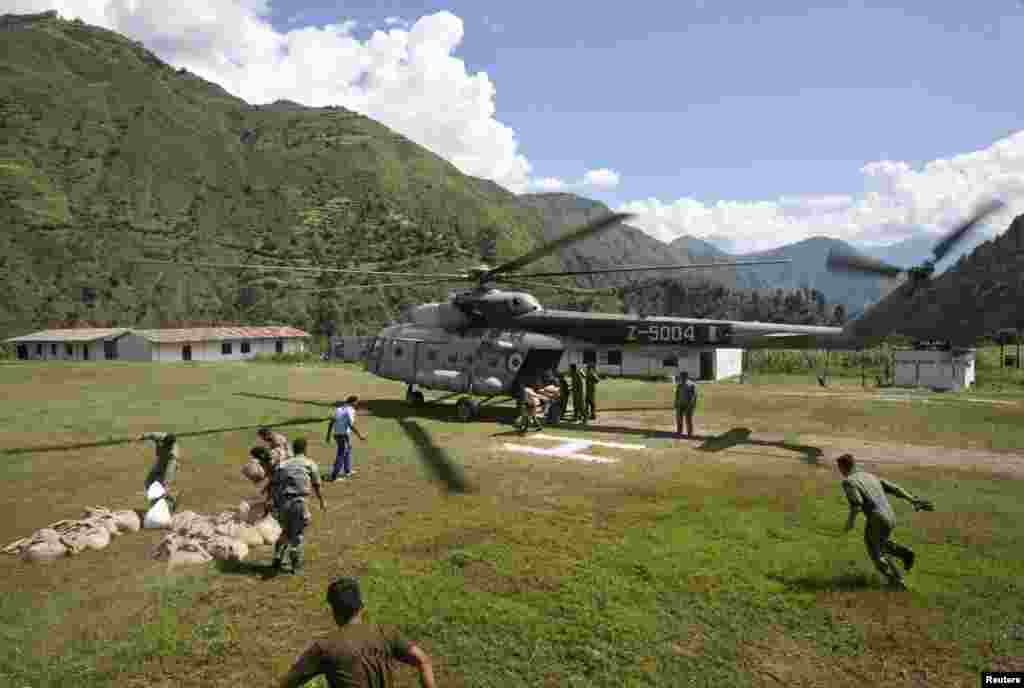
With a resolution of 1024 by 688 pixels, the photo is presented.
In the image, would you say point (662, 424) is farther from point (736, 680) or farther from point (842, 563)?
point (736, 680)

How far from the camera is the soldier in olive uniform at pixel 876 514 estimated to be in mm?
7727

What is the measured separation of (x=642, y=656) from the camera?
6.50m

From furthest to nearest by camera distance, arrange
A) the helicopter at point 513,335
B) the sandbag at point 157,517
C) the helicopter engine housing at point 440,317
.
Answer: the helicopter engine housing at point 440,317 → the helicopter at point 513,335 → the sandbag at point 157,517

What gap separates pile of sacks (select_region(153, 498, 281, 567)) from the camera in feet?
29.4

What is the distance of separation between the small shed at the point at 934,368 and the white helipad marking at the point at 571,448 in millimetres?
22949

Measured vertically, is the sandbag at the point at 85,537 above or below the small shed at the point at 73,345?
below

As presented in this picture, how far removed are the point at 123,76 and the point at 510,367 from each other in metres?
170

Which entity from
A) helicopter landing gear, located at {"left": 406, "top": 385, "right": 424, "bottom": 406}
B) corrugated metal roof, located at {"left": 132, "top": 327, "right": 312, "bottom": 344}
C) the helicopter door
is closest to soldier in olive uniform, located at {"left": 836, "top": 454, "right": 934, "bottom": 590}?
the helicopter door

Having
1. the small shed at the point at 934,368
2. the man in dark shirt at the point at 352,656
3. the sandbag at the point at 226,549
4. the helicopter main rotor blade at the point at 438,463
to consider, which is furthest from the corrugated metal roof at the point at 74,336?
the man in dark shirt at the point at 352,656

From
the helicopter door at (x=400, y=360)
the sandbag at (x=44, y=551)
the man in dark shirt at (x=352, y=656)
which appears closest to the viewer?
the man in dark shirt at (x=352, y=656)

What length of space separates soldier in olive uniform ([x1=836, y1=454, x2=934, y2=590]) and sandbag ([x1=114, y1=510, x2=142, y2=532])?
11.0 metres

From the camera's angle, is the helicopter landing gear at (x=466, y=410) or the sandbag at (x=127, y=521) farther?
the helicopter landing gear at (x=466, y=410)

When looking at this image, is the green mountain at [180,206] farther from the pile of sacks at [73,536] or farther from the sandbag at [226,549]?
the sandbag at [226,549]

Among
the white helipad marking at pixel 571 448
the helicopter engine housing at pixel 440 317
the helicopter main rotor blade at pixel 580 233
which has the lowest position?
the white helipad marking at pixel 571 448
